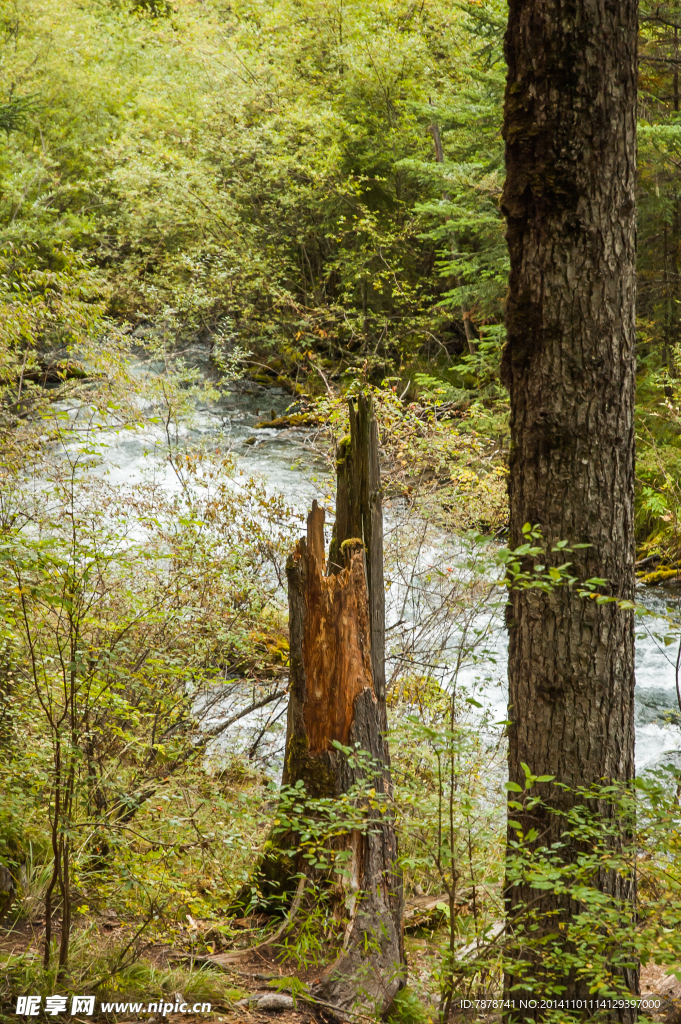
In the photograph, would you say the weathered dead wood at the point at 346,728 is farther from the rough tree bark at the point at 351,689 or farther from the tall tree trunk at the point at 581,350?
the tall tree trunk at the point at 581,350

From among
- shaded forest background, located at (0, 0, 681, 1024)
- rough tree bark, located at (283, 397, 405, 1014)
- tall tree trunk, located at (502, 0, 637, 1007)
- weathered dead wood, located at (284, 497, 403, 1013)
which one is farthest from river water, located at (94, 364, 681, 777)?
tall tree trunk, located at (502, 0, 637, 1007)

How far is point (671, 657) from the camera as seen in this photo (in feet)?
26.4

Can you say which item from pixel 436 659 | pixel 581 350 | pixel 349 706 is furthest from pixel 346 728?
pixel 436 659

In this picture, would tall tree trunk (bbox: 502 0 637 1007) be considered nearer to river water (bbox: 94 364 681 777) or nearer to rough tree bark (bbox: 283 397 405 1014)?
rough tree bark (bbox: 283 397 405 1014)

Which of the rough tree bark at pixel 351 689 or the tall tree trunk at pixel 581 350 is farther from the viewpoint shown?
the rough tree bark at pixel 351 689

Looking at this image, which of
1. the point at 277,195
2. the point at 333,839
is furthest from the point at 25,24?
the point at 333,839

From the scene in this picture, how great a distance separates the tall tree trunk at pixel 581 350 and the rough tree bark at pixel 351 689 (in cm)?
82

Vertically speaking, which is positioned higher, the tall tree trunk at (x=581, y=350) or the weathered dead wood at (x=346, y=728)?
the tall tree trunk at (x=581, y=350)

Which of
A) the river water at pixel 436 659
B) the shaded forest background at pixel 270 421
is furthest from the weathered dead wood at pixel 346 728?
the river water at pixel 436 659

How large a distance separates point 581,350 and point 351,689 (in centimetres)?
196

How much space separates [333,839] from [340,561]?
4.67 feet

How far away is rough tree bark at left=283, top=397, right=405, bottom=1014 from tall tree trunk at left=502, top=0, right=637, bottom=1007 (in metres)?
0.82

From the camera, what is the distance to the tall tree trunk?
2.67 metres

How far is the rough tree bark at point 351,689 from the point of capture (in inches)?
128
